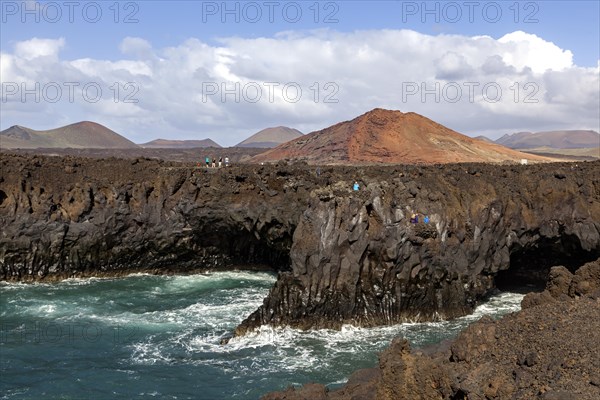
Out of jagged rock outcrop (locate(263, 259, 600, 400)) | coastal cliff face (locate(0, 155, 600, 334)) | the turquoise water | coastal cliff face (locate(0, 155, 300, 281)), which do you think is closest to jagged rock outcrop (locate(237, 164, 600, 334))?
coastal cliff face (locate(0, 155, 600, 334))

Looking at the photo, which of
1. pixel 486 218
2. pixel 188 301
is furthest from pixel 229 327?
pixel 486 218

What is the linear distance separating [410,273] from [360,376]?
14.7m

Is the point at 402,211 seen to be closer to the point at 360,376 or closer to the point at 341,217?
the point at 341,217

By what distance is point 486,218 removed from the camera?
32.2m

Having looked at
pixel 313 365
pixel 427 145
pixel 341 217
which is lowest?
pixel 313 365

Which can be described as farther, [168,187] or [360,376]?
[168,187]

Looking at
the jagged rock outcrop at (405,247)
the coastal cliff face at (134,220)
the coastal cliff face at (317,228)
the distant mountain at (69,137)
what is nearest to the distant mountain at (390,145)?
the coastal cliff face at (317,228)

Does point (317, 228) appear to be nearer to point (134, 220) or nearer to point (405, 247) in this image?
point (405, 247)

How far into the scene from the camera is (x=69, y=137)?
168m

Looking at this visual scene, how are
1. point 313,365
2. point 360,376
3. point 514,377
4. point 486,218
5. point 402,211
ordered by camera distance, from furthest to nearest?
point 486,218 → point 402,211 → point 313,365 → point 360,376 → point 514,377

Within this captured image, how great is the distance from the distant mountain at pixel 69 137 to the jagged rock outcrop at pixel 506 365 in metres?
146

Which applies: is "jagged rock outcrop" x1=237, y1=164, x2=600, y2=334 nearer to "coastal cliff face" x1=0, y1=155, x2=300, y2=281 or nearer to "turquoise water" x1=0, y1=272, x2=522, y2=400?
"turquoise water" x1=0, y1=272, x2=522, y2=400

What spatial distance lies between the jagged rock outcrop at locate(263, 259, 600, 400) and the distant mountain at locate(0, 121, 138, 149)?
14650 cm

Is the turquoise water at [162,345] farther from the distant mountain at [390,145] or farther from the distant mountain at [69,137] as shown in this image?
the distant mountain at [69,137]
